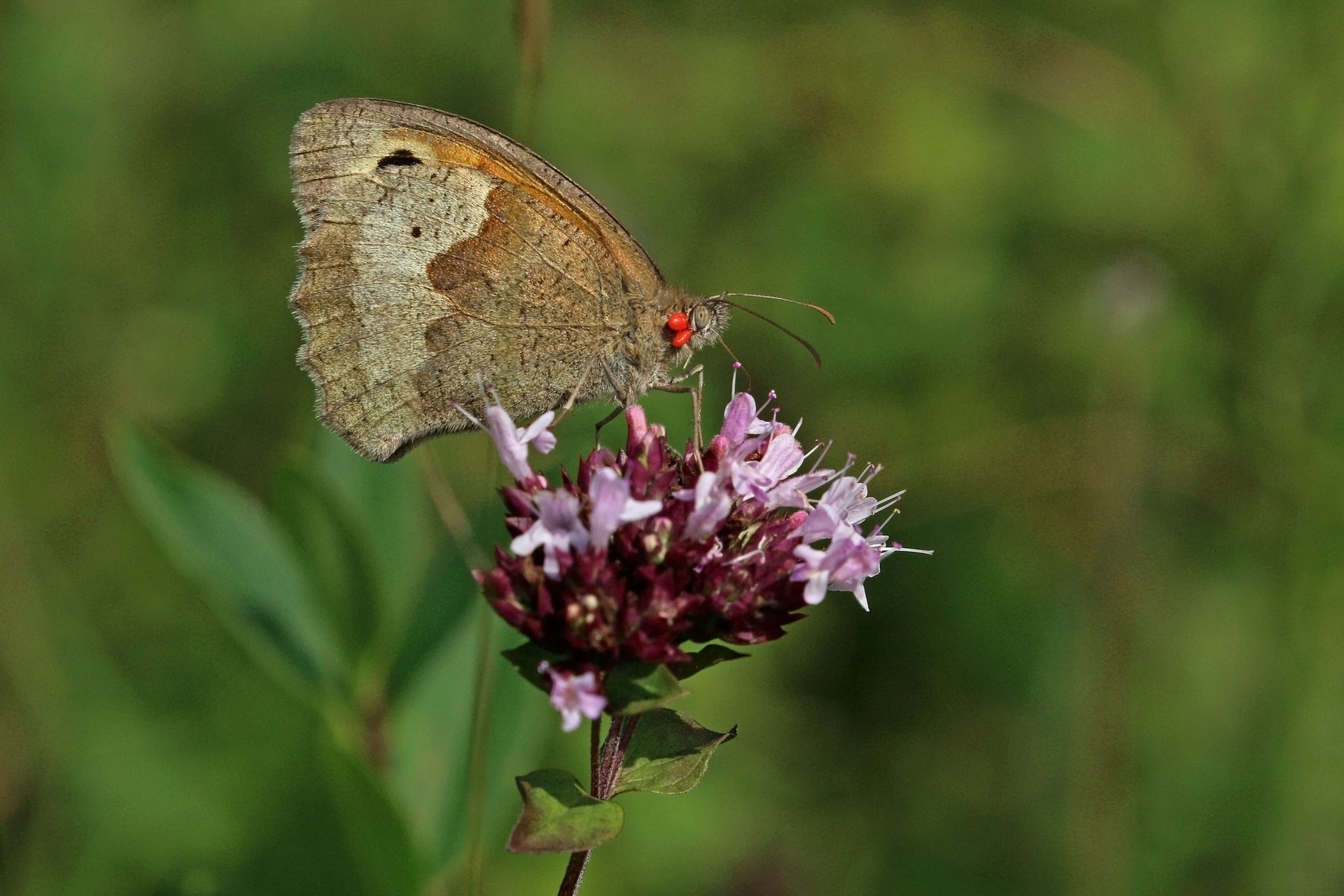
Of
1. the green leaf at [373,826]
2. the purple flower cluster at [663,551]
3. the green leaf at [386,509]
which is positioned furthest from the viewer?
the green leaf at [386,509]

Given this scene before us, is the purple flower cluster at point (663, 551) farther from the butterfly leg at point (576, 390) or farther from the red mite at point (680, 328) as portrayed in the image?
the red mite at point (680, 328)

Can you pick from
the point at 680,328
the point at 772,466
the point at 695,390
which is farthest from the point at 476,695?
the point at 680,328

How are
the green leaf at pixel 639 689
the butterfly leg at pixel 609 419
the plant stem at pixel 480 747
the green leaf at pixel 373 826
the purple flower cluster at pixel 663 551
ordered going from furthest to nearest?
the butterfly leg at pixel 609 419, the plant stem at pixel 480 747, the green leaf at pixel 373 826, the purple flower cluster at pixel 663 551, the green leaf at pixel 639 689

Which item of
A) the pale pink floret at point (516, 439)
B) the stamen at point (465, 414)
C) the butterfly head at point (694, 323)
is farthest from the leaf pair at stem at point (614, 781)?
the butterfly head at point (694, 323)

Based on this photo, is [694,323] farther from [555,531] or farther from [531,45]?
[555,531]

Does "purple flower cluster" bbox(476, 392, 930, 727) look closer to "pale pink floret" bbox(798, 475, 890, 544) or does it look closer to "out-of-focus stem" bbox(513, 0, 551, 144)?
"pale pink floret" bbox(798, 475, 890, 544)

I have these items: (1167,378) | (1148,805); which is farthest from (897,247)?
(1148,805)

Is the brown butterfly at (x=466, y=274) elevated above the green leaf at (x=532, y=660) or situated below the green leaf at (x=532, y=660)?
above
